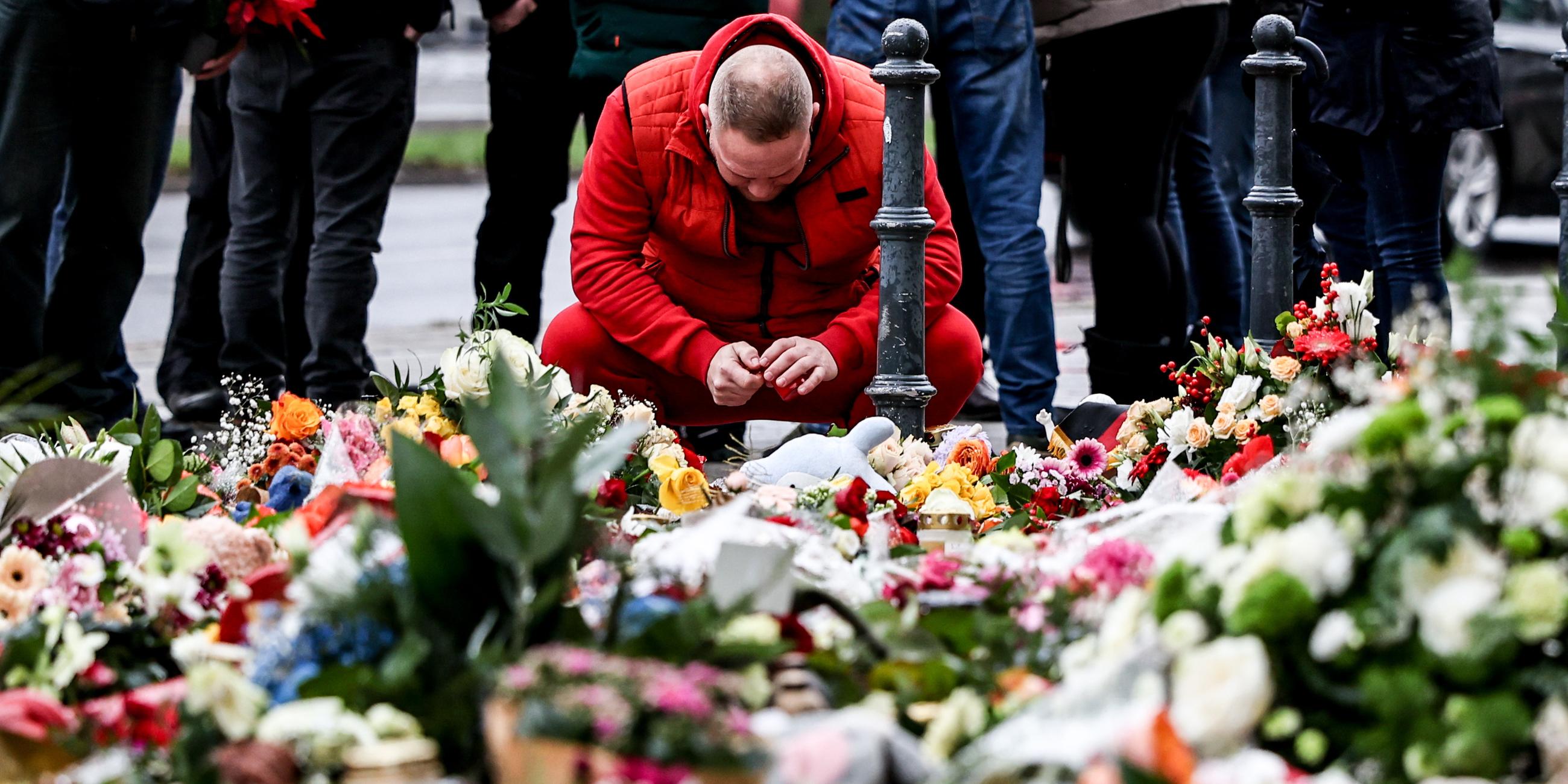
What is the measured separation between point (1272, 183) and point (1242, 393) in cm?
63

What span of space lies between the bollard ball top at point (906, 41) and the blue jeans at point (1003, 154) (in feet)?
2.31

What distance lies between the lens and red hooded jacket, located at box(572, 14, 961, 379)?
3410mm

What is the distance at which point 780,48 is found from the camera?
11.0 ft

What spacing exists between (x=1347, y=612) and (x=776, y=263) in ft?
7.65

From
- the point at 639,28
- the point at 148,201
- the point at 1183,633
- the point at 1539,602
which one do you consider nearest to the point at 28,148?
the point at 148,201

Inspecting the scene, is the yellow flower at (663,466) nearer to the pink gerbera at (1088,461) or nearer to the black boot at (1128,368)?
the pink gerbera at (1088,461)

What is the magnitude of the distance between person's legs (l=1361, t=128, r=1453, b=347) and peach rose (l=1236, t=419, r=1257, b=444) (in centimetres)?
133

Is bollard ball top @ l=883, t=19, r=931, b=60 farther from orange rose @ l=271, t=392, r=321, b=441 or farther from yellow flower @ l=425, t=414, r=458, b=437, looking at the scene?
orange rose @ l=271, t=392, r=321, b=441

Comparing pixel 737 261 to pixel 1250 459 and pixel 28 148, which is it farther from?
pixel 28 148

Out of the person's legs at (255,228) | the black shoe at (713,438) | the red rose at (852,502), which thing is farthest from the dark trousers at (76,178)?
the red rose at (852,502)

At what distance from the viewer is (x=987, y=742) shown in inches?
A: 53.3

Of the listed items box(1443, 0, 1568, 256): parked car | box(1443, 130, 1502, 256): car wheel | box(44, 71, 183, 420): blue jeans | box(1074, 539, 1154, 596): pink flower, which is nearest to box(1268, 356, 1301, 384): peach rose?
box(1074, 539, 1154, 596): pink flower

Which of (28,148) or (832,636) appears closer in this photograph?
(832,636)

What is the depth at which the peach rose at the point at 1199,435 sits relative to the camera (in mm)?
2770
